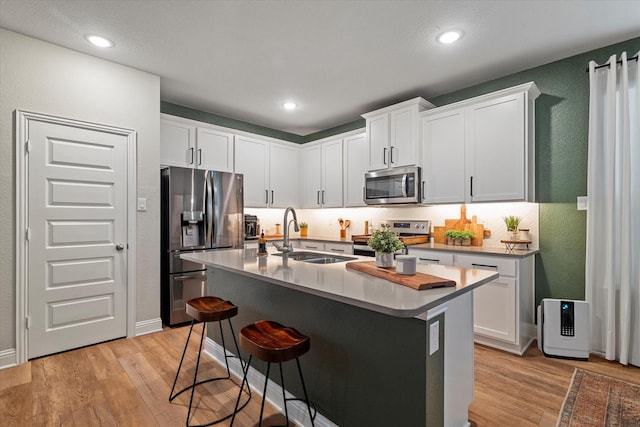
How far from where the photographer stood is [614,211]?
271cm

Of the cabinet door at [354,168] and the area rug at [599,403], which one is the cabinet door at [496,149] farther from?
the area rug at [599,403]

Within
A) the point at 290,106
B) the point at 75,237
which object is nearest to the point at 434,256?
the point at 290,106

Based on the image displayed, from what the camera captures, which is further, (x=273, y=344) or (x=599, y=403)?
(x=599, y=403)

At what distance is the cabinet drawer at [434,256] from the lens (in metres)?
3.25

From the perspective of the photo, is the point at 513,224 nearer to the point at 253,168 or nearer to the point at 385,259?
the point at 385,259

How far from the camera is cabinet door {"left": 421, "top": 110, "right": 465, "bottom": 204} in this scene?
3.50 m

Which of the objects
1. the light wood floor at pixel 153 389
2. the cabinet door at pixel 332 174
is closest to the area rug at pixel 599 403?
the light wood floor at pixel 153 389

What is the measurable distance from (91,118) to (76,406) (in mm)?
2395

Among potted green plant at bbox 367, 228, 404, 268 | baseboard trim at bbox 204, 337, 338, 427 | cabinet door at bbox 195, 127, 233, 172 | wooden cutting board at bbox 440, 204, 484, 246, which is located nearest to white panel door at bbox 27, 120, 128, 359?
cabinet door at bbox 195, 127, 233, 172

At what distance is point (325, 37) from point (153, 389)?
9.88 feet

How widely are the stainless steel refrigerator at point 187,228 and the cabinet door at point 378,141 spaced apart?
1.92 meters

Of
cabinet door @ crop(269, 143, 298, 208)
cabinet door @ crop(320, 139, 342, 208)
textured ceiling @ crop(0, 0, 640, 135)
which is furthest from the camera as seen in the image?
cabinet door @ crop(269, 143, 298, 208)

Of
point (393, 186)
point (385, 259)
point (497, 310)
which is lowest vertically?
point (497, 310)

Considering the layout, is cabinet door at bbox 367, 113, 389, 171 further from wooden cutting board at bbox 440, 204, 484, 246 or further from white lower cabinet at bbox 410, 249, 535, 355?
white lower cabinet at bbox 410, 249, 535, 355
